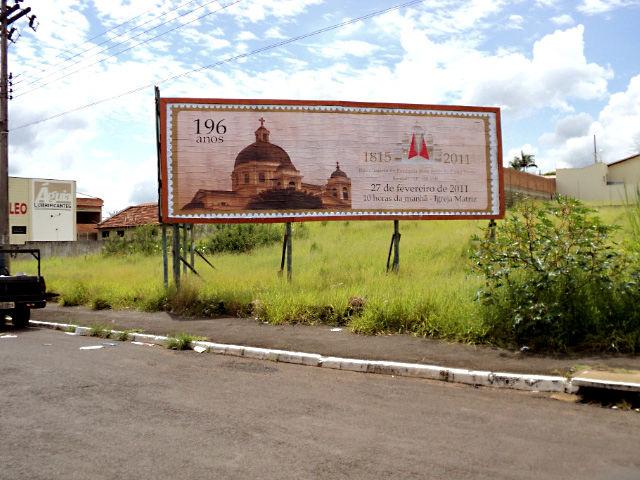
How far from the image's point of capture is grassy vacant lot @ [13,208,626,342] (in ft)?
30.2

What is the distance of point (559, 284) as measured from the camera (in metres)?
8.05

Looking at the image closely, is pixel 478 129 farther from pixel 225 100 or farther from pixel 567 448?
pixel 567 448

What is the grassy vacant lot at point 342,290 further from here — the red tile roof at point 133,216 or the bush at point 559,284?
the red tile roof at point 133,216

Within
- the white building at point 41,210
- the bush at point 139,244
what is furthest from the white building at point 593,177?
the white building at point 41,210

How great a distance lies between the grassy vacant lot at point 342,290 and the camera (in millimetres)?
9211

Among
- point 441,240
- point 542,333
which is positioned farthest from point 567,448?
point 441,240

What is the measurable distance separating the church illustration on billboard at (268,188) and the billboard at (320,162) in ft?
0.08

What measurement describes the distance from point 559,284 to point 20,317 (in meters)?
11.3

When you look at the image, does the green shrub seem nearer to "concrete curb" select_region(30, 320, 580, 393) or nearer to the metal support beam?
the metal support beam

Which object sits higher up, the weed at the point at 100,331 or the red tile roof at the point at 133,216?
the red tile roof at the point at 133,216

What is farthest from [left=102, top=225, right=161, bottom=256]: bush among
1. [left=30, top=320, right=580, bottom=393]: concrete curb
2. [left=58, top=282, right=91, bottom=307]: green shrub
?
[left=30, top=320, right=580, bottom=393]: concrete curb

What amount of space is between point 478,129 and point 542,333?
27.2 ft

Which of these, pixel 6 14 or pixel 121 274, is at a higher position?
pixel 6 14

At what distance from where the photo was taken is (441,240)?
19.3 metres
